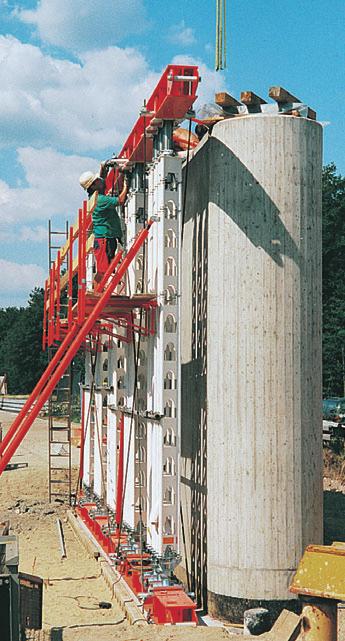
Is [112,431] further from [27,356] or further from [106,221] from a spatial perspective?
[27,356]

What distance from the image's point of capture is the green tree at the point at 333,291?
38.6 metres

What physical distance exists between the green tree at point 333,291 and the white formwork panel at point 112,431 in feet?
74.4

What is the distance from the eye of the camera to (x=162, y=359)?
12062 mm

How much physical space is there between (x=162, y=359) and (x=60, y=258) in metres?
6.92

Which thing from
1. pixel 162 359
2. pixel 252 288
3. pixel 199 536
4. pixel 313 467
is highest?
pixel 252 288

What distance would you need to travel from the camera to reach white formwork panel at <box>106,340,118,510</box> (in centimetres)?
1635

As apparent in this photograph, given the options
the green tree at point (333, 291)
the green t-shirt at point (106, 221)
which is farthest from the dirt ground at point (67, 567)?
the green tree at point (333, 291)

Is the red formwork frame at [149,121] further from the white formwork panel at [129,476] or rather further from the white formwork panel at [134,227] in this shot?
the white formwork panel at [129,476]

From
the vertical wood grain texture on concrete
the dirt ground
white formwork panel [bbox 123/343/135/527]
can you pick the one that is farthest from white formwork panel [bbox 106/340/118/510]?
the vertical wood grain texture on concrete

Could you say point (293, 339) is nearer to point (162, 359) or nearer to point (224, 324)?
point (224, 324)

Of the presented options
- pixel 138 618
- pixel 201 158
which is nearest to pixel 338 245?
pixel 201 158

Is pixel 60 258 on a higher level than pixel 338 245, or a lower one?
lower

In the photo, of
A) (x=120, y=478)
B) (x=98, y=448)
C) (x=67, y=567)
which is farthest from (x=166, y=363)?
(x=98, y=448)

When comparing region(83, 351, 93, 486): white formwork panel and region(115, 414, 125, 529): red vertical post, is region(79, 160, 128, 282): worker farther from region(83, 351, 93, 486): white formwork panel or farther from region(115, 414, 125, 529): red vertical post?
region(83, 351, 93, 486): white formwork panel
